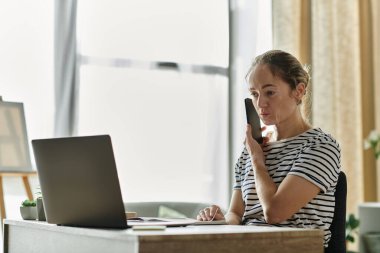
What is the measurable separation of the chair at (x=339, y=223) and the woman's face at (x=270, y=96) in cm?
28

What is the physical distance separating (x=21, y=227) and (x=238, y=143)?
2850 millimetres

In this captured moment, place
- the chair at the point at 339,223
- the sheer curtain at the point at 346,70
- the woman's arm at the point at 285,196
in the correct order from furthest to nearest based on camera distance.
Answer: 1. the sheer curtain at the point at 346,70
2. the chair at the point at 339,223
3. the woman's arm at the point at 285,196

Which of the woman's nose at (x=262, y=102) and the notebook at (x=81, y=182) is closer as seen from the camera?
the notebook at (x=81, y=182)

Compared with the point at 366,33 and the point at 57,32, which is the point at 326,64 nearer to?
the point at 366,33

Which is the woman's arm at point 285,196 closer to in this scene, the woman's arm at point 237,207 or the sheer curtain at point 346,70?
the woman's arm at point 237,207

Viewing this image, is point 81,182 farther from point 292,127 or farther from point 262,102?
point 292,127

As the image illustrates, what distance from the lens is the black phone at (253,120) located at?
92.0 inches

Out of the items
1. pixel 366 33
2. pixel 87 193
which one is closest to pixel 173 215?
pixel 87 193

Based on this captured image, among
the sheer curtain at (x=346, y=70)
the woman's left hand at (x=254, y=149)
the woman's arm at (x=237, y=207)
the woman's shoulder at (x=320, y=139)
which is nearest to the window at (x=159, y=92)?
the sheer curtain at (x=346, y=70)

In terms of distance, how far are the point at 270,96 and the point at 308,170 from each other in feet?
0.99

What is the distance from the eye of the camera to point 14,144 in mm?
3775

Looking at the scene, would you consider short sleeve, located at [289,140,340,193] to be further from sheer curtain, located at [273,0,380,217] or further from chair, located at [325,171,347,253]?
sheer curtain, located at [273,0,380,217]

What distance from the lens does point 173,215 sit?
12.6 ft

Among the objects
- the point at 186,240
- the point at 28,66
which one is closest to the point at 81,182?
the point at 186,240
